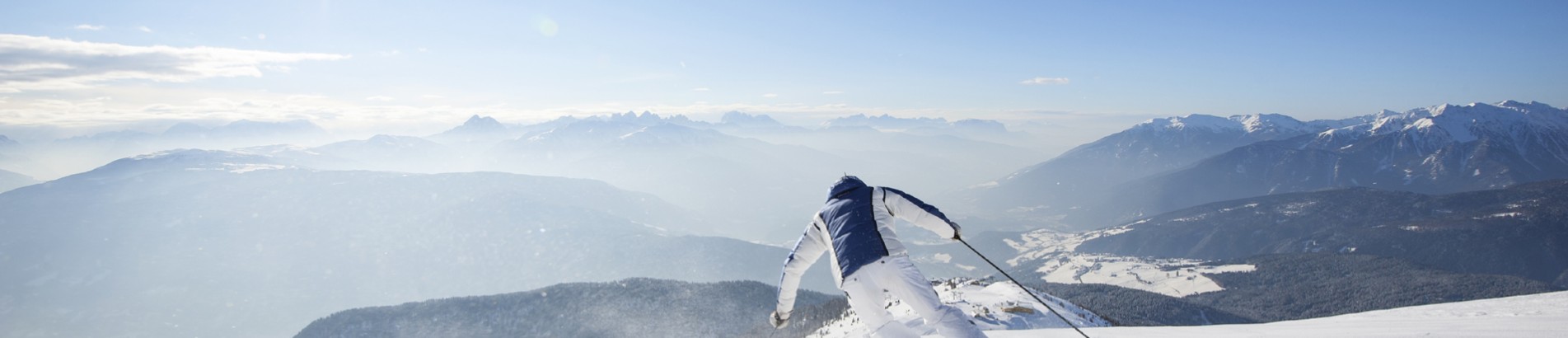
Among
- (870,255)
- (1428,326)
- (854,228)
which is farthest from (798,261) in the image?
(1428,326)

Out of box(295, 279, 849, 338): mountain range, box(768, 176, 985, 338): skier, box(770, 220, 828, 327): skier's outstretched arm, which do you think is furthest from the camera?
box(295, 279, 849, 338): mountain range

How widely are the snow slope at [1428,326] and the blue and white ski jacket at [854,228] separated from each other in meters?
8.01

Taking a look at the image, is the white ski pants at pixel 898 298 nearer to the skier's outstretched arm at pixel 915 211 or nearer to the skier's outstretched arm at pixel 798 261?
the skier's outstretched arm at pixel 915 211

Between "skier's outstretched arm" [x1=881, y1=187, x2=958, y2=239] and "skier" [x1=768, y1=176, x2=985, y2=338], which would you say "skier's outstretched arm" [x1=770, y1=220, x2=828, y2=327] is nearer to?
"skier" [x1=768, y1=176, x2=985, y2=338]

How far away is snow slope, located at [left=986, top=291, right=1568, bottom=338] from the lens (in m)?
11.5

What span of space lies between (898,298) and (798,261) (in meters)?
2.12

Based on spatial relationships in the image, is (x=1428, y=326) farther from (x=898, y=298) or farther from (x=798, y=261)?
(x=798, y=261)

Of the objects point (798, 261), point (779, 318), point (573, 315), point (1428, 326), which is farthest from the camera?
point (573, 315)

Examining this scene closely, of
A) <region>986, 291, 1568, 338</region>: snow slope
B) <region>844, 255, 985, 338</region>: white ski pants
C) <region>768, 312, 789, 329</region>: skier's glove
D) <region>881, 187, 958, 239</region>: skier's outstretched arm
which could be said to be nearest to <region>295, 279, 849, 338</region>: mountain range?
<region>986, 291, 1568, 338</region>: snow slope

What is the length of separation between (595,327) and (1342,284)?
180m

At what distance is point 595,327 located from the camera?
111 metres

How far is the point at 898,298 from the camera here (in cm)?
1062

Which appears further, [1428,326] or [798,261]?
[1428,326]

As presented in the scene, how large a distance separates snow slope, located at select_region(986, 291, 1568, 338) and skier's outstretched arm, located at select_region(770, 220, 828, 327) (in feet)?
28.4
